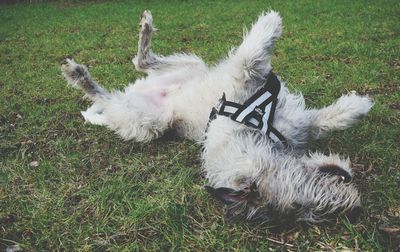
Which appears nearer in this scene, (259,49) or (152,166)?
(259,49)

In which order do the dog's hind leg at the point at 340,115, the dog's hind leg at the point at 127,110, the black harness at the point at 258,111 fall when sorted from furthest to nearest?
1. the dog's hind leg at the point at 127,110
2. the dog's hind leg at the point at 340,115
3. the black harness at the point at 258,111

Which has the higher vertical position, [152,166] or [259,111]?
[259,111]

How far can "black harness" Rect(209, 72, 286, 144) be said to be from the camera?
10.7 feet

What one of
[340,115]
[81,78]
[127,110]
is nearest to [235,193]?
[340,115]

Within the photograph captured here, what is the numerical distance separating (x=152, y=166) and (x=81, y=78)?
1.55m

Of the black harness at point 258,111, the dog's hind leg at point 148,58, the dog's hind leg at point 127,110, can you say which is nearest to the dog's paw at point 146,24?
the dog's hind leg at point 148,58

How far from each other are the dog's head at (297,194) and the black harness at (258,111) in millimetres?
489

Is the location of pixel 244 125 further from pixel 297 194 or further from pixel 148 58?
pixel 148 58

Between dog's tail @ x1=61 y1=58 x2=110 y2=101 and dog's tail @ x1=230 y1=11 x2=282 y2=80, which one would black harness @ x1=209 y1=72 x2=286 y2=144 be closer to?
dog's tail @ x1=230 y1=11 x2=282 y2=80

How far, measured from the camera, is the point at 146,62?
4980 millimetres

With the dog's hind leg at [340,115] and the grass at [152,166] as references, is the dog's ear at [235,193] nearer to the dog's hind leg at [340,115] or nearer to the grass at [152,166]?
the grass at [152,166]

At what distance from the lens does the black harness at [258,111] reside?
3.26 m

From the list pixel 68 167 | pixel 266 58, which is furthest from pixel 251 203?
pixel 68 167

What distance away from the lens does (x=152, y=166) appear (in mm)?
3873
